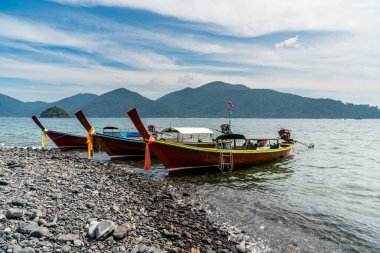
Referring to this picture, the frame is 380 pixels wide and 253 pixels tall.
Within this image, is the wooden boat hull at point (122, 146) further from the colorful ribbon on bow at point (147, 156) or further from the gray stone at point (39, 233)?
the gray stone at point (39, 233)

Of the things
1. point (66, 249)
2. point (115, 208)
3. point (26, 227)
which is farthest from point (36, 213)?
point (115, 208)

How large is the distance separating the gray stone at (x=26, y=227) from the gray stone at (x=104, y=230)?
1532 millimetres

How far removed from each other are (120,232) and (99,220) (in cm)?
120

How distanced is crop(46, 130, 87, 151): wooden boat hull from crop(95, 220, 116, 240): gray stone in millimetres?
28451

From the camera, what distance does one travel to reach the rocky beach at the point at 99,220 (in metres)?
6.75

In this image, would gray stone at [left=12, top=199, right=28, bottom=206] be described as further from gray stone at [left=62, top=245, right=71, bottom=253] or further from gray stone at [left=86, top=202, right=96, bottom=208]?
gray stone at [left=62, top=245, right=71, bottom=253]

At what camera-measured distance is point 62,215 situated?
8.14 meters

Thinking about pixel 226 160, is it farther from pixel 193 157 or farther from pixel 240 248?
pixel 240 248

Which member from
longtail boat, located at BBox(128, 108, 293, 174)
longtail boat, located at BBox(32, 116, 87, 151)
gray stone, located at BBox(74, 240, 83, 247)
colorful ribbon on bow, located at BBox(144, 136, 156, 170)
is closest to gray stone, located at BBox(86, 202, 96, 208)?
gray stone, located at BBox(74, 240, 83, 247)

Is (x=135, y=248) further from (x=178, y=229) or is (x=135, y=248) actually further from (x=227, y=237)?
(x=227, y=237)

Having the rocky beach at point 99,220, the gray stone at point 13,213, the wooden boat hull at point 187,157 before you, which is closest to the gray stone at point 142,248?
the rocky beach at point 99,220

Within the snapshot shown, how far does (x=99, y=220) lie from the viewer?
8.18m

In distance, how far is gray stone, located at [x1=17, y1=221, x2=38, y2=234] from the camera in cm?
683

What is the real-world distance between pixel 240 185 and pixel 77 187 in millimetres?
9725
